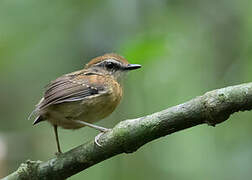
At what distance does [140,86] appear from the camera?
5012 millimetres

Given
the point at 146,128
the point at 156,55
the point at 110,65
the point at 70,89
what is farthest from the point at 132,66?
the point at 146,128

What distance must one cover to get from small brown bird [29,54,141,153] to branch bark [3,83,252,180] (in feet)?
1.54

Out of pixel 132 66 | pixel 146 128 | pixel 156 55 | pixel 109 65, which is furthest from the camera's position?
pixel 109 65

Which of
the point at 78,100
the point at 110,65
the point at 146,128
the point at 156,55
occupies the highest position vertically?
the point at 110,65

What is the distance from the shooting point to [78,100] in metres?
4.16

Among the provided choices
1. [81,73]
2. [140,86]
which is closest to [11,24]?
[81,73]

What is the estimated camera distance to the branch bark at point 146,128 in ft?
8.91

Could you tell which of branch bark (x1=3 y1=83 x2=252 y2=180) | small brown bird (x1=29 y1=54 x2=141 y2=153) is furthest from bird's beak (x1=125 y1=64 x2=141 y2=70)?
branch bark (x1=3 y1=83 x2=252 y2=180)

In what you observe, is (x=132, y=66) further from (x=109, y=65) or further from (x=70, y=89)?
(x=70, y=89)

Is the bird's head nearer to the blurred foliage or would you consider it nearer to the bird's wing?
the blurred foliage

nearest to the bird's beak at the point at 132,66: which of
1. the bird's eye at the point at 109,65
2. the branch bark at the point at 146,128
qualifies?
the bird's eye at the point at 109,65

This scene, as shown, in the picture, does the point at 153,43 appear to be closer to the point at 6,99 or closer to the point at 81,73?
the point at 81,73

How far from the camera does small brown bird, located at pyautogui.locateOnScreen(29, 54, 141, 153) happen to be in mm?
4082

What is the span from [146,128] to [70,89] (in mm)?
1432
